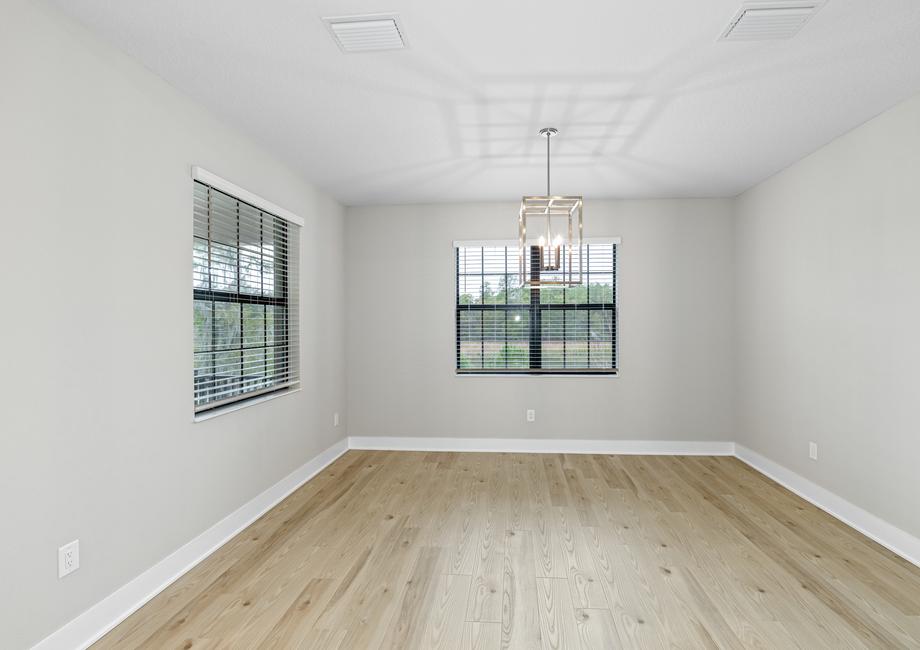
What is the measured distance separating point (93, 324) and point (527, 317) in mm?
3878

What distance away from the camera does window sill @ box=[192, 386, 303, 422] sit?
2.95m

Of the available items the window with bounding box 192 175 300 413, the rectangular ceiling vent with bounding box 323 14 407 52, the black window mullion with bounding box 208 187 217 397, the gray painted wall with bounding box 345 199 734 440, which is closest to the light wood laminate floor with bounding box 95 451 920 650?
the window with bounding box 192 175 300 413

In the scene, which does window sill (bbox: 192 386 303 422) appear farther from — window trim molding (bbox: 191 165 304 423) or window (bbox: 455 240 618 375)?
A: window (bbox: 455 240 618 375)

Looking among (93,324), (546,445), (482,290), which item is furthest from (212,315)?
(546,445)

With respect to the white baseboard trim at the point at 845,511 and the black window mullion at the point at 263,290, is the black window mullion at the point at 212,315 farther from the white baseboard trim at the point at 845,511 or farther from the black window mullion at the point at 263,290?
the white baseboard trim at the point at 845,511

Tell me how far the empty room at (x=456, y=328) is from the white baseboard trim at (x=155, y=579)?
0.06 ft

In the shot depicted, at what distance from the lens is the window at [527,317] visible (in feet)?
17.4

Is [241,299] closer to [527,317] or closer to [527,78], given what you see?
[527,78]

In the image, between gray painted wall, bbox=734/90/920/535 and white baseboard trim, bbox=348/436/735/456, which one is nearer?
gray painted wall, bbox=734/90/920/535

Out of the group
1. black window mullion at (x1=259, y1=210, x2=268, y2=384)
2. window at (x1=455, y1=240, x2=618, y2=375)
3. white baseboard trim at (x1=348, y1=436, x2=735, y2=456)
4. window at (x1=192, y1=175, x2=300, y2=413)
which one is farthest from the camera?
window at (x1=455, y1=240, x2=618, y2=375)

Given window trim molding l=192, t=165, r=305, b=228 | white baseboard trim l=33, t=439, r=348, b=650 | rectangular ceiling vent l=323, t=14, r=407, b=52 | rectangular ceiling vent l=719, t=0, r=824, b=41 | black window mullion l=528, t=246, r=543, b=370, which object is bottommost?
white baseboard trim l=33, t=439, r=348, b=650

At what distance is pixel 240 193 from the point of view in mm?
3271

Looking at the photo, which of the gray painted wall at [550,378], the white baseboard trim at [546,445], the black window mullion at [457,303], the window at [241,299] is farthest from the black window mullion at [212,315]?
the black window mullion at [457,303]

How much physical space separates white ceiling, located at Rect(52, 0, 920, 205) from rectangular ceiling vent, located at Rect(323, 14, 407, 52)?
0.05m
